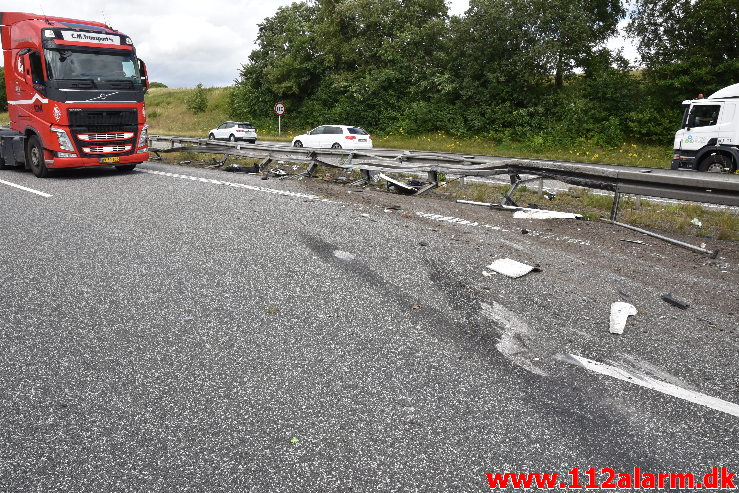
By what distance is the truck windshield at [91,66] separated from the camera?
11.5 m

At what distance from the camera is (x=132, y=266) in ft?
17.6

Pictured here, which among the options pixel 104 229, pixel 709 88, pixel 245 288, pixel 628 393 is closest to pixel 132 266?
pixel 245 288

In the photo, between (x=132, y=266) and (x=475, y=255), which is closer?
(x=132, y=266)

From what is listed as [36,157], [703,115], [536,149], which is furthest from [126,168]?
[536,149]

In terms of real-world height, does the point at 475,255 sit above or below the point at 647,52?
below

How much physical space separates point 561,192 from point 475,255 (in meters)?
6.47

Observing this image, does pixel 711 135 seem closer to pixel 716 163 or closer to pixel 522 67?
pixel 716 163

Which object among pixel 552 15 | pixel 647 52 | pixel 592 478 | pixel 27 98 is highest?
pixel 552 15

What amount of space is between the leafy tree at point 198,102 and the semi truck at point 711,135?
149ft

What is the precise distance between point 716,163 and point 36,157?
18.9 meters

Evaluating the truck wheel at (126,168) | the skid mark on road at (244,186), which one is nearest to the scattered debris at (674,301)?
the skid mark on road at (244,186)

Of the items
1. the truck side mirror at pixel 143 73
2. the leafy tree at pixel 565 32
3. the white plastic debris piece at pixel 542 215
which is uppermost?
the leafy tree at pixel 565 32

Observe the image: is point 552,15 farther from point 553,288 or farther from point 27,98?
point 553,288

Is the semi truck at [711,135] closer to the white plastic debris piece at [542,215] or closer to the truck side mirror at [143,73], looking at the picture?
the white plastic debris piece at [542,215]
